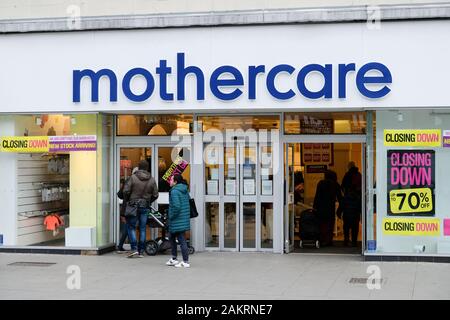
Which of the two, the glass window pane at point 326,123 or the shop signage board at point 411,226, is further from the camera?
the glass window pane at point 326,123

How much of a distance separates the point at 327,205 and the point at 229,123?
3.04 m

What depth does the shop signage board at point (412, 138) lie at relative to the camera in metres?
14.0

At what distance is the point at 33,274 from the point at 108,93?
160 inches

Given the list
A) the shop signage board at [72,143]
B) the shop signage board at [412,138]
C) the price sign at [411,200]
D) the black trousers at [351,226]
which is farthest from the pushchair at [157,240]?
the shop signage board at [412,138]

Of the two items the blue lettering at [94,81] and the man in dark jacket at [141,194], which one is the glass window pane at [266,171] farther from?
the blue lettering at [94,81]

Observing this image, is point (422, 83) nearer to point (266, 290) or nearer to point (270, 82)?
point (270, 82)

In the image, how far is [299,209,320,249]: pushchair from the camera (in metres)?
16.3

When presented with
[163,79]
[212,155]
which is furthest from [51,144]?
[212,155]

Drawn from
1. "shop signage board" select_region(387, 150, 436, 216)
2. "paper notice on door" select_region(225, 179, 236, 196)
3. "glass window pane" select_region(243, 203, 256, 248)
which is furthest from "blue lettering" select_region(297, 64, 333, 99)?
"glass window pane" select_region(243, 203, 256, 248)

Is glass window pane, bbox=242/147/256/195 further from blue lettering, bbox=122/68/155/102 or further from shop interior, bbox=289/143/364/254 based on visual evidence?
blue lettering, bbox=122/68/155/102

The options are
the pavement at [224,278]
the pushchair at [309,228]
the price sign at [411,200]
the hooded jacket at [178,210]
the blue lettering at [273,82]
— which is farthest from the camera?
the pushchair at [309,228]

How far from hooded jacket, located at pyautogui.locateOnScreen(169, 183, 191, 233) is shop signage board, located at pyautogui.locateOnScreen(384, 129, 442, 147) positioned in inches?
159

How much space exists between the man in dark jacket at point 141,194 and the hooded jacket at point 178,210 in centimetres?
163

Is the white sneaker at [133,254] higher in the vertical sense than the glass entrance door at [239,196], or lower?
lower
